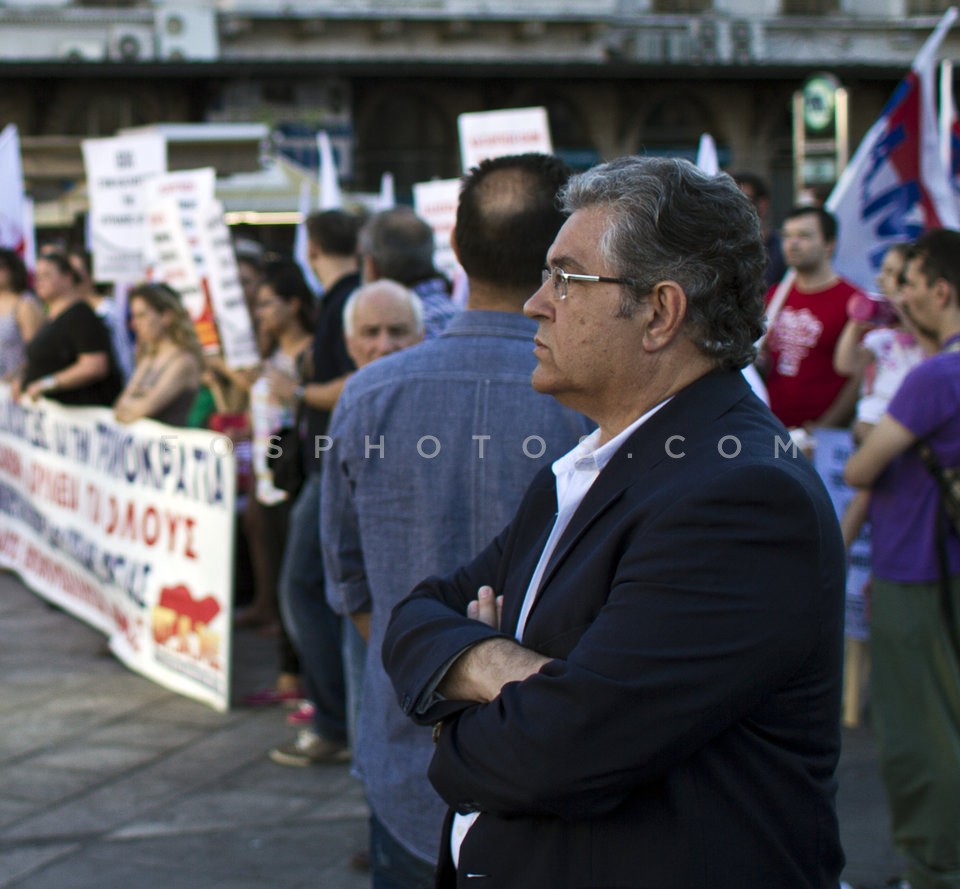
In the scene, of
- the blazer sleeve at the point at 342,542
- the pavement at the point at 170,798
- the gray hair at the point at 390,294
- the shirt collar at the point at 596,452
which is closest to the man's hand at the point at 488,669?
the shirt collar at the point at 596,452

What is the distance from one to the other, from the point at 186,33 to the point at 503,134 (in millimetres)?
→ 19968

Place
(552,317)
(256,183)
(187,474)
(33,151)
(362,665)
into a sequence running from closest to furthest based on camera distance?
(552,317) < (362,665) < (187,474) < (256,183) < (33,151)

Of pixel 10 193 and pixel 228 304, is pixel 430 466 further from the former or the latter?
pixel 10 193

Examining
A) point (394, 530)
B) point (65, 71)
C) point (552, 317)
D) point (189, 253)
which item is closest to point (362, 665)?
point (394, 530)

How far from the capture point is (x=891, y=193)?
5.76 metres

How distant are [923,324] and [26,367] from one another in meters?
5.43

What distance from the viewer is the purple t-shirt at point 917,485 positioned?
3.66m

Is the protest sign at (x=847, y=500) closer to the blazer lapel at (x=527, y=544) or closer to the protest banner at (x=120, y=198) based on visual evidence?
the blazer lapel at (x=527, y=544)

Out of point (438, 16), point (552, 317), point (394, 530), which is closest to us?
point (552, 317)

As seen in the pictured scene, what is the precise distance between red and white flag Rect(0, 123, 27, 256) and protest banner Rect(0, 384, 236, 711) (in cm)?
155

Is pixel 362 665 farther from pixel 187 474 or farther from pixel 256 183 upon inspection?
pixel 256 183

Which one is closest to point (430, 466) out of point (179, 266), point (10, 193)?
point (179, 266)

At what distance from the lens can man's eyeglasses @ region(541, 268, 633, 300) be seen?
5.76 ft

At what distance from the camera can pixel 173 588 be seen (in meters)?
6.12
